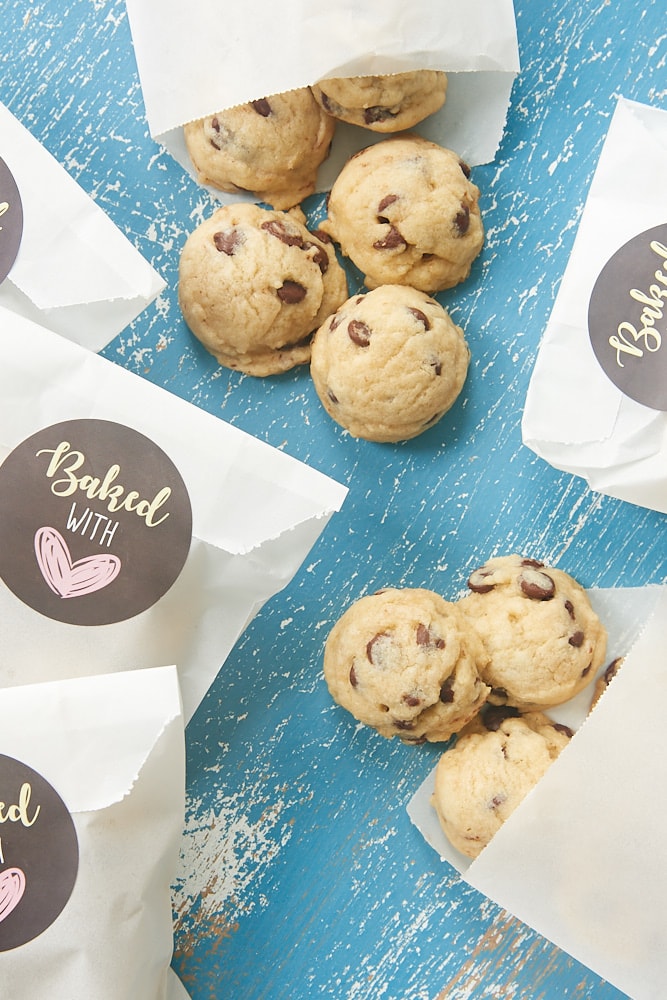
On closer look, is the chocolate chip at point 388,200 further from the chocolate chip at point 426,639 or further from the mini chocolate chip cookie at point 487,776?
the mini chocolate chip cookie at point 487,776

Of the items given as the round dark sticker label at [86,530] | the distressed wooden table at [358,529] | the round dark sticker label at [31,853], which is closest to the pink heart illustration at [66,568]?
the round dark sticker label at [86,530]

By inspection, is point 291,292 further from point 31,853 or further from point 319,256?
point 31,853

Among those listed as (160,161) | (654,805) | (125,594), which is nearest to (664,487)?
(654,805)

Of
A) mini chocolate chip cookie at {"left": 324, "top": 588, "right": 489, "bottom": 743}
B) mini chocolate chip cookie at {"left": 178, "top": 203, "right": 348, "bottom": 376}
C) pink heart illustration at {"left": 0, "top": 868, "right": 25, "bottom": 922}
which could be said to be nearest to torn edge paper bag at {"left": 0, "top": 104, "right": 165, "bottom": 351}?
mini chocolate chip cookie at {"left": 178, "top": 203, "right": 348, "bottom": 376}

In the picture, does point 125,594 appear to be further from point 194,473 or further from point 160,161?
point 160,161

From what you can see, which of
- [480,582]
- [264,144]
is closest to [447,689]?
[480,582]

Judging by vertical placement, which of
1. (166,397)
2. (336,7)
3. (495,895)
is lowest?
(495,895)
